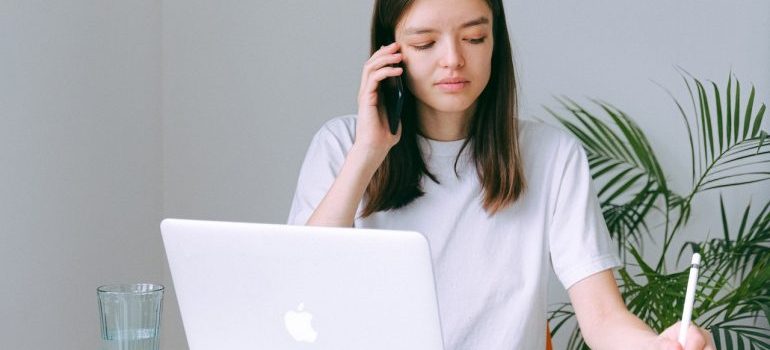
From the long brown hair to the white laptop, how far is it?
602 millimetres

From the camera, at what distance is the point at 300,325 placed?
1.29 meters

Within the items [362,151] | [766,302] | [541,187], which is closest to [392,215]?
[362,151]

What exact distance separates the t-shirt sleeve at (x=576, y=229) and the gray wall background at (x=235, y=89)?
3.49 feet

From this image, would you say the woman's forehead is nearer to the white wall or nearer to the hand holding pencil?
the hand holding pencil

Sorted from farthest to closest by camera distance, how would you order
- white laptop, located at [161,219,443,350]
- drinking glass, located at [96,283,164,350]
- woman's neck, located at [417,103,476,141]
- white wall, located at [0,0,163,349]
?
white wall, located at [0,0,163,349] → woman's neck, located at [417,103,476,141] → drinking glass, located at [96,283,164,350] → white laptop, located at [161,219,443,350]

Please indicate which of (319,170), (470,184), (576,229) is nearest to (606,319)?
(576,229)

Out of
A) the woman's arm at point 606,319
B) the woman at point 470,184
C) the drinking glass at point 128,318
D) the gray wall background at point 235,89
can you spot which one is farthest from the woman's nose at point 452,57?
the gray wall background at point 235,89

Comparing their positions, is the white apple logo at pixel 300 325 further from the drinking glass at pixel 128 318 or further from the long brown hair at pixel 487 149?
the long brown hair at pixel 487 149

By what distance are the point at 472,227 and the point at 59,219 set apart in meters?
1.07

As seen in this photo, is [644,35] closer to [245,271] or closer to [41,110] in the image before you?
[41,110]

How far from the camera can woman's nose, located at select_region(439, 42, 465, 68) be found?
5.90ft

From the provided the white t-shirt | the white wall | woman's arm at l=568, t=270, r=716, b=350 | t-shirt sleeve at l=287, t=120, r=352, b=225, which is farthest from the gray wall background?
woman's arm at l=568, t=270, r=716, b=350

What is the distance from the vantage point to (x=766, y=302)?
2586mm

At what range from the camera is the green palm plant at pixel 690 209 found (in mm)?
2598
